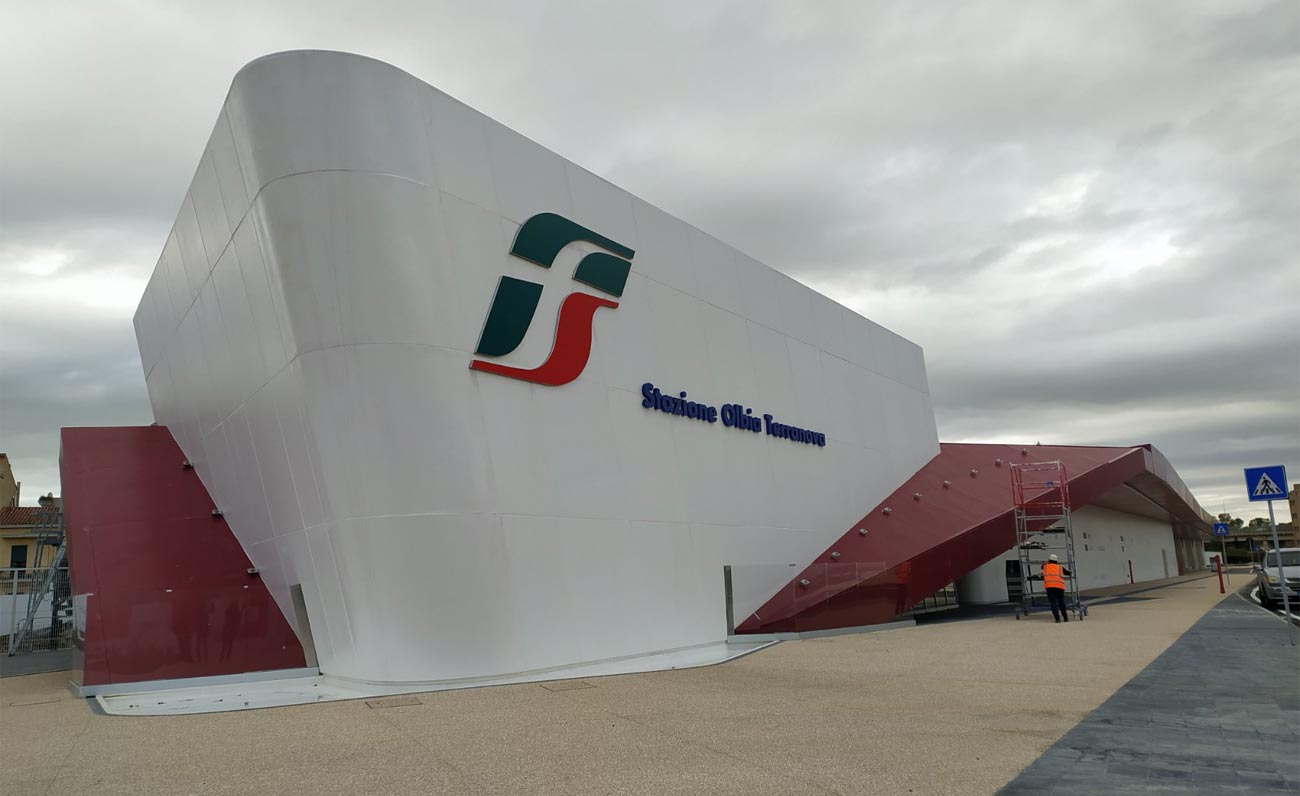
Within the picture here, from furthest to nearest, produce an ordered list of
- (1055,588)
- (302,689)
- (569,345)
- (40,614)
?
(40,614), (1055,588), (569,345), (302,689)

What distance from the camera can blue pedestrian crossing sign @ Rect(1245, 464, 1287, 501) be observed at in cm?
1426

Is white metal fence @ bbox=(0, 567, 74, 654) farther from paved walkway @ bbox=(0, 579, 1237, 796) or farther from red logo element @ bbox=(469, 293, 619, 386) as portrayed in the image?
red logo element @ bbox=(469, 293, 619, 386)

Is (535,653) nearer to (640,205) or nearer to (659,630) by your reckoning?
(659,630)

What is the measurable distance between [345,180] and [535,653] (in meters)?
6.67

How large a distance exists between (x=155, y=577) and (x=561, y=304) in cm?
779

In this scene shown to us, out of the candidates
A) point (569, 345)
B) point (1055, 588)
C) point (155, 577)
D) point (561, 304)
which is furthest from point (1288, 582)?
point (155, 577)

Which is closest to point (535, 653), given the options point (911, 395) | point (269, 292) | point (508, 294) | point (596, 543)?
point (596, 543)

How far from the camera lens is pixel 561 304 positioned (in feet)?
43.0

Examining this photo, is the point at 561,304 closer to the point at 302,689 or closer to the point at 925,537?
the point at 302,689

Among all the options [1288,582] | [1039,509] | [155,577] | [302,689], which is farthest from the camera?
[1288,582]

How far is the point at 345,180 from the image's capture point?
11.0 metres

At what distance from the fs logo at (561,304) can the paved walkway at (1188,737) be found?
807cm

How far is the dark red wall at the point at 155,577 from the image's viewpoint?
40.2 ft

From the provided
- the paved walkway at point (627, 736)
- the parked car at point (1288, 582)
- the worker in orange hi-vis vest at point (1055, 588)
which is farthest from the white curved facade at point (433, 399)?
the parked car at point (1288, 582)
